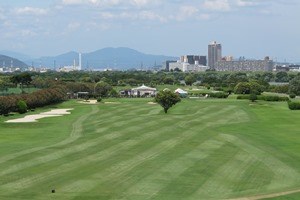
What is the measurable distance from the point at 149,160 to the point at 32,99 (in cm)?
6178

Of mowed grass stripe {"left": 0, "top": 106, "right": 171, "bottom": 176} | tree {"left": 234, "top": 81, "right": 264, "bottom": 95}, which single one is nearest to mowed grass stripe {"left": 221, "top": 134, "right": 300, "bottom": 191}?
mowed grass stripe {"left": 0, "top": 106, "right": 171, "bottom": 176}

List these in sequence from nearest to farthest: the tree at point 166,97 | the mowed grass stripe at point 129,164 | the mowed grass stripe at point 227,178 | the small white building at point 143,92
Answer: the mowed grass stripe at point 227,178 < the mowed grass stripe at point 129,164 < the tree at point 166,97 < the small white building at point 143,92

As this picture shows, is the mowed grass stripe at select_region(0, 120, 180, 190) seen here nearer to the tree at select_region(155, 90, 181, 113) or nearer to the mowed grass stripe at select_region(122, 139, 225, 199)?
the mowed grass stripe at select_region(122, 139, 225, 199)

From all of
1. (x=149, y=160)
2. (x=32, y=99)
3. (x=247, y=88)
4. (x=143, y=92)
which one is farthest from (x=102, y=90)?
(x=149, y=160)

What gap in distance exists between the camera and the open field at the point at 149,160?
3409 centimetres

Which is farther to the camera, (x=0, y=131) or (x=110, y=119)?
(x=110, y=119)

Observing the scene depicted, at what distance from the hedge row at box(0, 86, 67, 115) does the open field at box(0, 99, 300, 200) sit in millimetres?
15400

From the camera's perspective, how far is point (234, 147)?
50594 millimetres

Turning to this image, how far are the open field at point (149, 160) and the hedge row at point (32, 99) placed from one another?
1540 centimetres

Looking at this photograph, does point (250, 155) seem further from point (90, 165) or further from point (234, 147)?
point (90, 165)

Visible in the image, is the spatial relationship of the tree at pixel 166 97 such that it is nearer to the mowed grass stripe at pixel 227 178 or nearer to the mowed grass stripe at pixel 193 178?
the mowed grass stripe at pixel 193 178

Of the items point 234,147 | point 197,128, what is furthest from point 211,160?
point 197,128

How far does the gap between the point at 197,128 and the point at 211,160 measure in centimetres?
2161

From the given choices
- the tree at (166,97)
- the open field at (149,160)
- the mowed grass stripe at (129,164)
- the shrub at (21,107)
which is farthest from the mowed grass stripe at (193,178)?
the shrub at (21,107)
